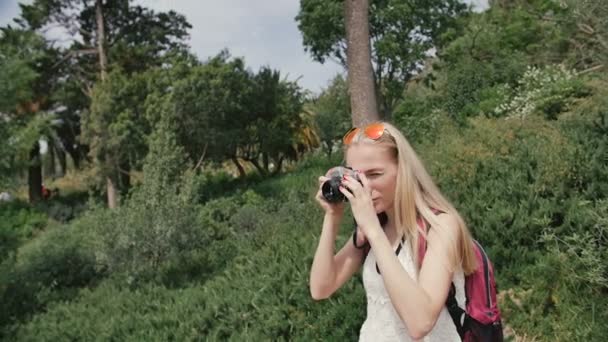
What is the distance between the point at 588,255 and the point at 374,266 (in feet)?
8.84

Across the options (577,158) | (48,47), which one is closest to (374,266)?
(577,158)

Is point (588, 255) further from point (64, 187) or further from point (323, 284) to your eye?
point (64, 187)

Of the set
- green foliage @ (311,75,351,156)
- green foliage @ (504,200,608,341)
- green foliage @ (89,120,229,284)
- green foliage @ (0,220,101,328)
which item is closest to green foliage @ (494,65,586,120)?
green foliage @ (504,200,608,341)

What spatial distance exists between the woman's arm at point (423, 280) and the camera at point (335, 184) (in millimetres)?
205

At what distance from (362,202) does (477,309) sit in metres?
0.45

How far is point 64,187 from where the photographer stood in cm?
3095

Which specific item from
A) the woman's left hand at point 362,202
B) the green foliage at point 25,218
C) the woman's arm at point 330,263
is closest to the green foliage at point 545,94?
the woman's arm at point 330,263

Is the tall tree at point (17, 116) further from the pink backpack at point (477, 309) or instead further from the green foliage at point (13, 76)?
the pink backpack at point (477, 309)

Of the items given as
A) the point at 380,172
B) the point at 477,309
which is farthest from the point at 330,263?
the point at 477,309

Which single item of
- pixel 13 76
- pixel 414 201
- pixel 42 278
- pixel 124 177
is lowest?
pixel 42 278

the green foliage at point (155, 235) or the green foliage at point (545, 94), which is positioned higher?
the green foliage at point (545, 94)

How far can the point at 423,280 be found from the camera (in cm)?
156

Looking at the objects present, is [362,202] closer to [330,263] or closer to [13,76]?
[330,263]

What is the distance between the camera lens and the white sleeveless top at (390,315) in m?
1.67
